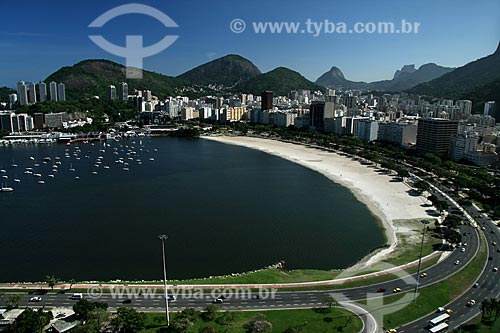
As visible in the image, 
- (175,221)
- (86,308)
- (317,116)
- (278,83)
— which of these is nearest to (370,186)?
(175,221)

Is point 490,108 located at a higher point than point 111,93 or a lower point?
lower

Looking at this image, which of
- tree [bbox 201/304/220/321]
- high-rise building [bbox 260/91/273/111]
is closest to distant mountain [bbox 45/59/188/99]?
high-rise building [bbox 260/91/273/111]

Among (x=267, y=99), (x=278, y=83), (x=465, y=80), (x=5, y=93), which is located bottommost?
(x=267, y=99)

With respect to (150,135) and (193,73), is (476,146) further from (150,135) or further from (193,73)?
(193,73)

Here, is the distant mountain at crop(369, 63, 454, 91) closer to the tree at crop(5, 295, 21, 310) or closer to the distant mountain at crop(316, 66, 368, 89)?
the distant mountain at crop(316, 66, 368, 89)

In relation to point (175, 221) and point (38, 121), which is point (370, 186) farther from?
point (38, 121)

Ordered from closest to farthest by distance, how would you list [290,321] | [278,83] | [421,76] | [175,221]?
1. [290,321]
2. [175,221]
3. [278,83]
4. [421,76]

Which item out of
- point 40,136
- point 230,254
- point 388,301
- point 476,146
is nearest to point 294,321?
point 388,301
